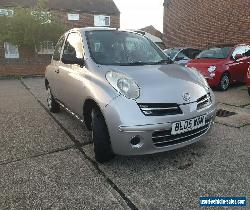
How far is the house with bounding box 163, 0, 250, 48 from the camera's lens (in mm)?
13398

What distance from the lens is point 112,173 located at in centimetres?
319

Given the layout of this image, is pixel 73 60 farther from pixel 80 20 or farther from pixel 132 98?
pixel 80 20

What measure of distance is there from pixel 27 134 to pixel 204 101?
10.1 feet

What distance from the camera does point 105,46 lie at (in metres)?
4.04

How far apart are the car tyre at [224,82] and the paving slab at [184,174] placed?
4.75 meters

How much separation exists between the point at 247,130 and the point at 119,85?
272 centimetres

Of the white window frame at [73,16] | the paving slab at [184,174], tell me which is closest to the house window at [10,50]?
the white window frame at [73,16]

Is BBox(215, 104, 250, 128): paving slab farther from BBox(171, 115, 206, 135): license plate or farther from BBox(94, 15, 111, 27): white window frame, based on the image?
BBox(94, 15, 111, 27): white window frame

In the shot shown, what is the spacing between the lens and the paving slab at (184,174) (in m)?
Answer: 2.70

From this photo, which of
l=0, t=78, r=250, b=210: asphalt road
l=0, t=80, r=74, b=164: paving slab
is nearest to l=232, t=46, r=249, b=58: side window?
l=0, t=78, r=250, b=210: asphalt road

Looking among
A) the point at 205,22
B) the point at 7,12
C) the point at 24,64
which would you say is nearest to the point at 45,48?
the point at 24,64

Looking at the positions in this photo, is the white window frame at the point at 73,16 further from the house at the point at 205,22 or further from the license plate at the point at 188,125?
the license plate at the point at 188,125

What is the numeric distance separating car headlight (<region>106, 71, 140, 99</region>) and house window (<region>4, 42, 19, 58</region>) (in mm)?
19995

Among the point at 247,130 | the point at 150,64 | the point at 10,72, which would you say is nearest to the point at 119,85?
the point at 150,64
